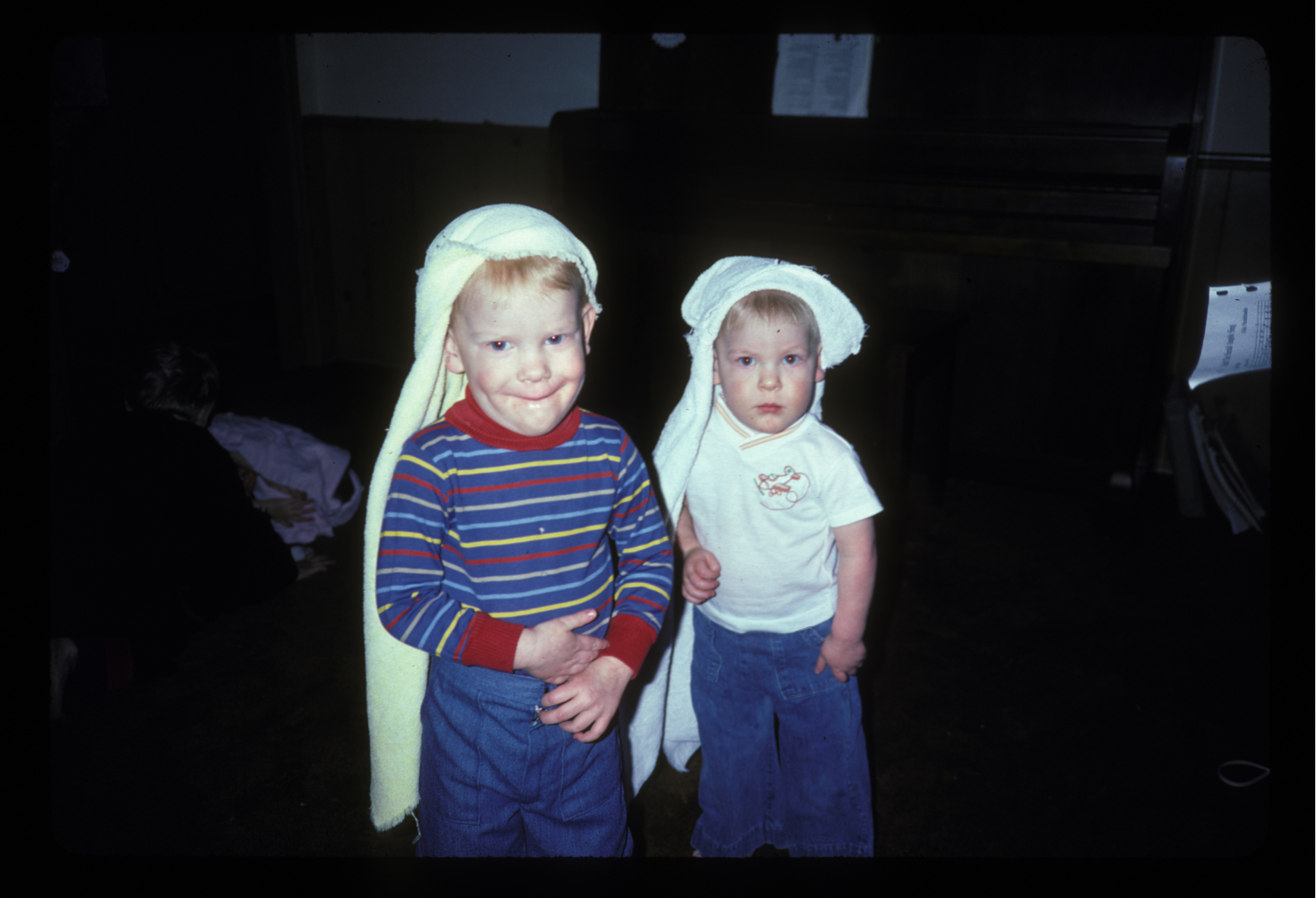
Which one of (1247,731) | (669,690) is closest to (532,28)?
(669,690)

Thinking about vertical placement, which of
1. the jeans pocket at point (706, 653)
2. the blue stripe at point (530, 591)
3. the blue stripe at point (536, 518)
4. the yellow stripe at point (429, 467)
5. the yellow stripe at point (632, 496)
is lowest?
the jeans pocket at point (706, 653)

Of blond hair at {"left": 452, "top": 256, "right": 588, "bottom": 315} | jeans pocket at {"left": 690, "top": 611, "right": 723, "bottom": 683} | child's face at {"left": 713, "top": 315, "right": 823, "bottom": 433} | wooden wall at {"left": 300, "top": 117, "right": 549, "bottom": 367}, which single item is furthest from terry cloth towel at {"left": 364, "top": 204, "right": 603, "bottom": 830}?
wooden wall at {"left": 300, "top": 117, "right": 549, "bottom": 367}

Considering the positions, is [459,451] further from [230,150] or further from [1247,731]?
[230,150]

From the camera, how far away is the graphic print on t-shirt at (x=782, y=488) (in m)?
1.27

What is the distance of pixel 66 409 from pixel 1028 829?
124 inches

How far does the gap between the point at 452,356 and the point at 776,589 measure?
595mm

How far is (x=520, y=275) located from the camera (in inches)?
39.4

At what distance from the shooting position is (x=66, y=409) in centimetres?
304

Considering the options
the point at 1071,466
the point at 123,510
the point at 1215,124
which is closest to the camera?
the point at 123,510

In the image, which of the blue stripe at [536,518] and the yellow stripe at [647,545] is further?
the yellow stripe at [647,545]

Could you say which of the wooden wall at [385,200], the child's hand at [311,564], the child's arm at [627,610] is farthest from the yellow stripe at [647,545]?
the wooden wall at [385,200]

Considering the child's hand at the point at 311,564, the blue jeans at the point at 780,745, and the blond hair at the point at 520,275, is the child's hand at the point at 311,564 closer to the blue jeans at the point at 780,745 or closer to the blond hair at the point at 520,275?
the blue jeans at the point at 780,745

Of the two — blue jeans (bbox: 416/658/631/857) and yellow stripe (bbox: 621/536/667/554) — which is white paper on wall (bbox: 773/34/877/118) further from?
blue jeans (bbox: 416/658/631/857)

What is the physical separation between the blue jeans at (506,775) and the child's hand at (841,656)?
0.35 m
